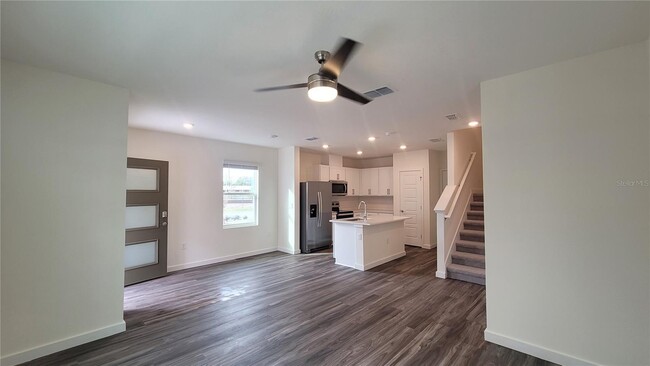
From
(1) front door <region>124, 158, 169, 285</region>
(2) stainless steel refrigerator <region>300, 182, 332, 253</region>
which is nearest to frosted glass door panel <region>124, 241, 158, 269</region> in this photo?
(1) front door <region>124, 158, 169, 285</region>

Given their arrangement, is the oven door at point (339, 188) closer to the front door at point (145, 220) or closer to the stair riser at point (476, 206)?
the stair riser at point (476, 206)

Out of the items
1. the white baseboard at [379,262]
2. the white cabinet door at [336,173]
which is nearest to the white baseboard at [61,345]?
the white baseboard at [379,262]

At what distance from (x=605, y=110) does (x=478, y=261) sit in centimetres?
317

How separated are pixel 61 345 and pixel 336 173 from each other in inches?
256

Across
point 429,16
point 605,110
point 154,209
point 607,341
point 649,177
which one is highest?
point 429,16

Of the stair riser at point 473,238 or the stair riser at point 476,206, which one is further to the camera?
the stair riser at point 476,206

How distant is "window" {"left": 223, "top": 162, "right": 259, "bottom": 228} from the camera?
241 inches

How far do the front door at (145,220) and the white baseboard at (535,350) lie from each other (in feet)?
17.2

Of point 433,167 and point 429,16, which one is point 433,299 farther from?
point 433,167

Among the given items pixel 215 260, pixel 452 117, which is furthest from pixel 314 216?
pixel 452 117

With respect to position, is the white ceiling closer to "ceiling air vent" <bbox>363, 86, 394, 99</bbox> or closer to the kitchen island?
"ceiling air vent" <bbox>363, 86, 394, 99</bbox>

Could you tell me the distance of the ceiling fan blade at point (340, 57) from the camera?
171 cm

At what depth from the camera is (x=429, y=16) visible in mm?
1740

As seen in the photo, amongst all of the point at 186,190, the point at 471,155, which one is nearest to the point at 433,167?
the point at 471,155
